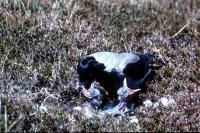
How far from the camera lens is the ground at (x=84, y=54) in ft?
18.7

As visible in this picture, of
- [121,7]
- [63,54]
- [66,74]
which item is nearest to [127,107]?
[66,74]

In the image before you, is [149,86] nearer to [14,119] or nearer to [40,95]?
[40,95]

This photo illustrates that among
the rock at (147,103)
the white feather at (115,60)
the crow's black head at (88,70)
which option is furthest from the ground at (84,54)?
the white feather at (115,60)

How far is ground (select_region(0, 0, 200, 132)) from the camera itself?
225 inches

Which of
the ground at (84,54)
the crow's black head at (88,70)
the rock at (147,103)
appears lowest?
the rock at (147,103)

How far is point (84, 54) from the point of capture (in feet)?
23.6

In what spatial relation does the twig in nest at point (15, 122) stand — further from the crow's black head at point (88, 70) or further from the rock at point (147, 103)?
the rock at point (147, 103)

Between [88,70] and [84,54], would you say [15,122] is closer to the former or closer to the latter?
[88,70]

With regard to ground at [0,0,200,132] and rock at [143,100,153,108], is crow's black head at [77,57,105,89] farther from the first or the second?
rock at [143,100,153,108]

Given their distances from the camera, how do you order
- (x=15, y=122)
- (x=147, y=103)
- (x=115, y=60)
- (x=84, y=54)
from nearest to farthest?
(x=15, y=122) < (x=147, y=103) < (x=115, y=60) < (x=84, y=54)

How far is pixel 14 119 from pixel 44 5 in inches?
142

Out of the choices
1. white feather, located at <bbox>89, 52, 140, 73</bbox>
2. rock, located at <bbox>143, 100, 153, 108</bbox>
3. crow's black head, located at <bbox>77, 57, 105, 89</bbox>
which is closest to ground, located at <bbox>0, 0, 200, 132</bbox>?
rock, located at <bbox>143, 100, 153, 108</bbox>

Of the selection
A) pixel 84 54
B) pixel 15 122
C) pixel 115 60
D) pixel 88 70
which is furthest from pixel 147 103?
pixel 15 122

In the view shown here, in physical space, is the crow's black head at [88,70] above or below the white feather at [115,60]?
below
